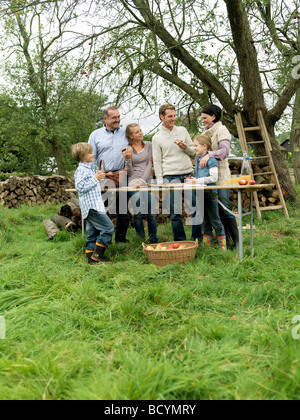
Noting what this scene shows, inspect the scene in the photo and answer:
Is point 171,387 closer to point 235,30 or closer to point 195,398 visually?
point 195,398

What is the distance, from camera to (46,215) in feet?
26.8

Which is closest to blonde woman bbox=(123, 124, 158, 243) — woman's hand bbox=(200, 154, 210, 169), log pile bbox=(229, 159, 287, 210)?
woman's hand bbox=(200, 154, 210, 169)

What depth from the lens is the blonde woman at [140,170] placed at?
462 centimetres

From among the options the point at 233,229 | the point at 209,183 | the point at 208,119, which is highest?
the point at 208,119

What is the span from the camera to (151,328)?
2.44m

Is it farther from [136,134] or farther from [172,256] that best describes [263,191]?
[172,256]

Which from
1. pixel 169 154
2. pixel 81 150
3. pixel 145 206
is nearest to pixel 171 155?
pixel 169 154

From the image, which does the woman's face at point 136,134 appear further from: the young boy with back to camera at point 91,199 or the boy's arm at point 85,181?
the boy's arm at point 85,181

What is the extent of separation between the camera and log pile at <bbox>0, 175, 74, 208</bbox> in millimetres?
9844

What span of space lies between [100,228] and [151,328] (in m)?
1.97

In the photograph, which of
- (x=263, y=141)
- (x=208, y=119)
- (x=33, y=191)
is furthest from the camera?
(x=33, y=191)

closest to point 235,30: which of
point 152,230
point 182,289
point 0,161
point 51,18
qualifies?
point 51,18
